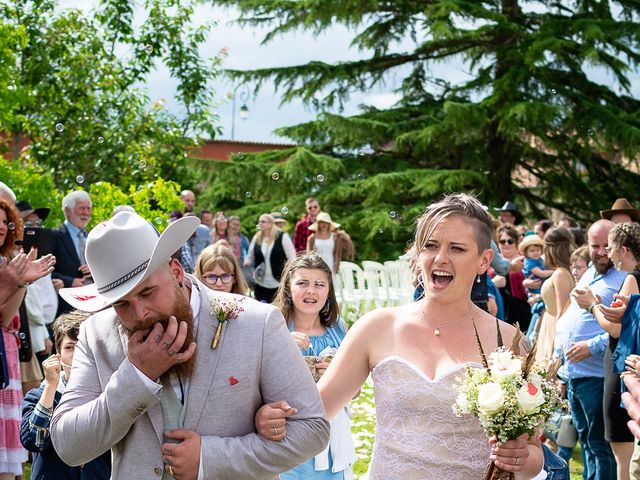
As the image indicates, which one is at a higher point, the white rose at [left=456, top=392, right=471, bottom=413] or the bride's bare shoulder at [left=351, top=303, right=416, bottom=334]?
the bride's bare shoulder at [left=351, top=303, right=416, bottom=334]

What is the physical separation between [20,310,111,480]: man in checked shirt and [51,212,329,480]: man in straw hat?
2073mm

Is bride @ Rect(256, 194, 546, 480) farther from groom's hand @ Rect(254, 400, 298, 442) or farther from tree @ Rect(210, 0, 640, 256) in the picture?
tree @ Rect(210, 0, 640, 256)

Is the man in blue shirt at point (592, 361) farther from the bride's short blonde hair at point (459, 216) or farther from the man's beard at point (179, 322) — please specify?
the man's beard at point (179, 322)

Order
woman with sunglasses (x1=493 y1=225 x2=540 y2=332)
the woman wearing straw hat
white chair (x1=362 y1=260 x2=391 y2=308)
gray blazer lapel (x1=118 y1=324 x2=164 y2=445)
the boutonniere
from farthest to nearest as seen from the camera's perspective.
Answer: white chair (x1=362 y1=260 x2=391 y2=308) < the woman wearing straw hat < woman with sunglasses (x1=493 y1=225 x2=540 y2=332) < the boutonniere < gray blazer lapel (x1=118 y1=324 x2=164 y2=445)

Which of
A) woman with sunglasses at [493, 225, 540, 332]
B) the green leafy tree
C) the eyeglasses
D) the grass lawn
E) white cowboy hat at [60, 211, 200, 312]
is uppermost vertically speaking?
the green leafy tree

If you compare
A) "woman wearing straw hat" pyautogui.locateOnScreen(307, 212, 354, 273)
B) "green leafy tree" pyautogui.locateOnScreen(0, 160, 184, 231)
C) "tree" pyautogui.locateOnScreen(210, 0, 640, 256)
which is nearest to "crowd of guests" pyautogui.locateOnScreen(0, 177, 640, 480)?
"green leafy tree" pyautogui.locateOnScreen(0, 160, 184, 231)

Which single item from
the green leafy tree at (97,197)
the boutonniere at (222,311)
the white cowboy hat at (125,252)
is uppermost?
the green leafy tree at (97,197)

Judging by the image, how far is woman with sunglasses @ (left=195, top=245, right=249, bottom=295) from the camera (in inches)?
277

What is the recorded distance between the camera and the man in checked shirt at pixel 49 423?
498 centimetres

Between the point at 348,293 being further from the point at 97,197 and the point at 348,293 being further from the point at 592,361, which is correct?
the point at 592,361

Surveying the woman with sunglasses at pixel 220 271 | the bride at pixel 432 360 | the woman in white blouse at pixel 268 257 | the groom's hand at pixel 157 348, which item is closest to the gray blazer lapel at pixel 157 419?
the groom's hand at pixel 157 348

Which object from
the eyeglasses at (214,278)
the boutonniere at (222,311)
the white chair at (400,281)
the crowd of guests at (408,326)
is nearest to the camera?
the boutonniere at (222,311)

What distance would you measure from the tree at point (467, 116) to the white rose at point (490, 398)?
21372 millimetres

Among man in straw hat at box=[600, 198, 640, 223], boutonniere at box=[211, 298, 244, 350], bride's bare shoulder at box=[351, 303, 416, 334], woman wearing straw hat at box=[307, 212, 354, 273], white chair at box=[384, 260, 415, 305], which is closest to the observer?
boutonniere at box=[211, 298, 244, 350]
